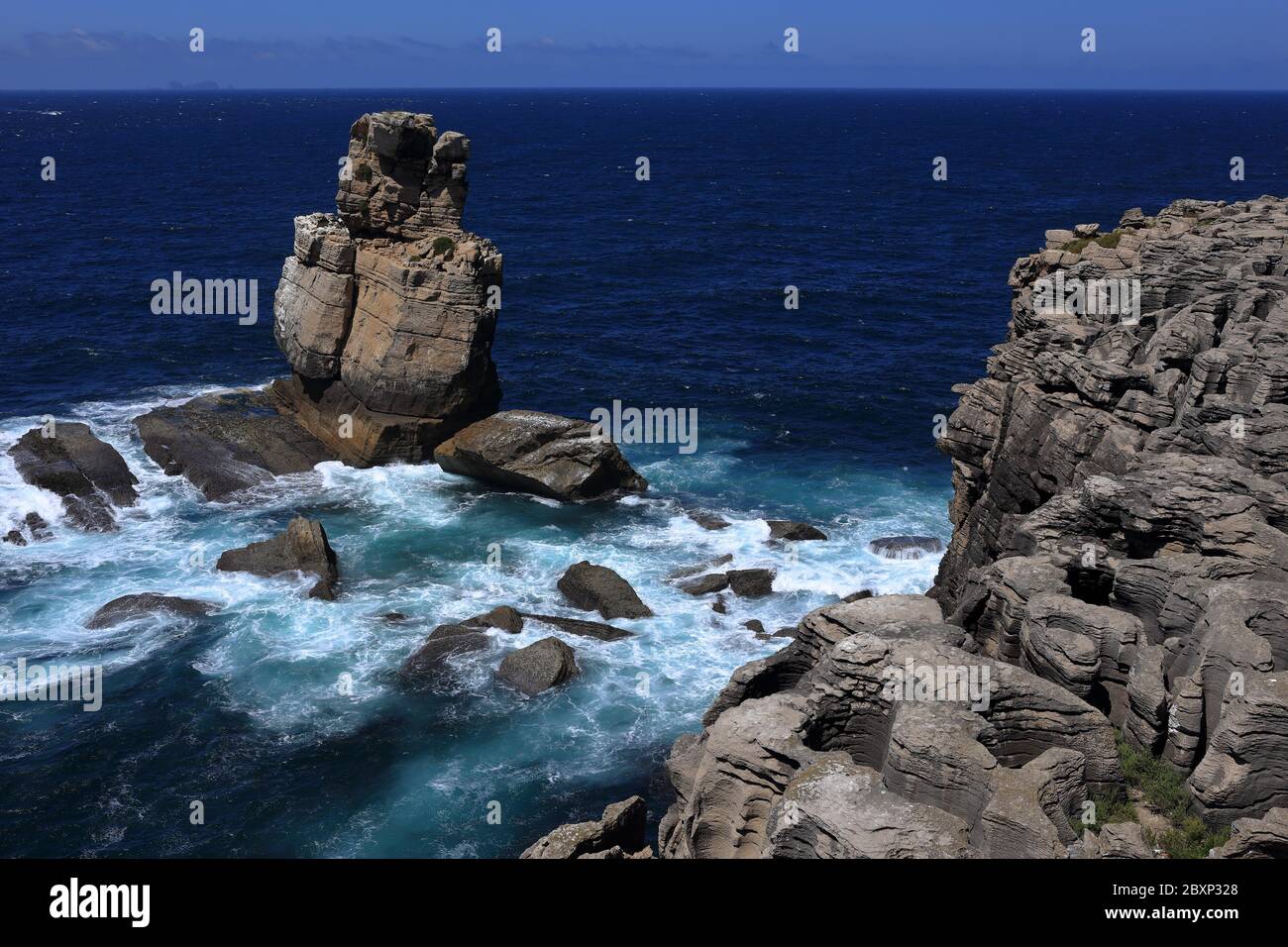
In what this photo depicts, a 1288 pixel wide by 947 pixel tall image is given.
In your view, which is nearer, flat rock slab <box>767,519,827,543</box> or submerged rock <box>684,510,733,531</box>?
flat rock slab <box>767,519,827,543</box>

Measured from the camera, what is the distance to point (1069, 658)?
25.2 metres

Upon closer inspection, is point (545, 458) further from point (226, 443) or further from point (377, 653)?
point (226, 443)

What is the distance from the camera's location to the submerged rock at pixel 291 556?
168 ft

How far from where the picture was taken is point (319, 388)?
65188mm

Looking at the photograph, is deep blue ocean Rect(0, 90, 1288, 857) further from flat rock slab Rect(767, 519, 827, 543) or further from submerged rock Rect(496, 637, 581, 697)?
flat rock slab Rect(767, 519, 827, 543)

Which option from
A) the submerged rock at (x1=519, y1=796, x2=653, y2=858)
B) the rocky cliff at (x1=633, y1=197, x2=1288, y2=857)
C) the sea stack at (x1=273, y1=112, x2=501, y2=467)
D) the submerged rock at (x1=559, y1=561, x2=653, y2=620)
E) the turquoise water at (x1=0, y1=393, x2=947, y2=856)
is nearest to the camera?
the rocky cliff at (x1=633, y1=197, x2=1288, y2=857)

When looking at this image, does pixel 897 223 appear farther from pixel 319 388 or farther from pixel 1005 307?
pixel 319 388

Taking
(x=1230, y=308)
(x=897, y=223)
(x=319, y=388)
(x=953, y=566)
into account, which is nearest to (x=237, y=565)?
(x=319, y=388)

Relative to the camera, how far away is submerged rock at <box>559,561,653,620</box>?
48281mm

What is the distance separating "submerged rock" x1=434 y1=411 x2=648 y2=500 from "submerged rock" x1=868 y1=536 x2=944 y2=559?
13953mm

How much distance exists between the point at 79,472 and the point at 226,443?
7893 mm

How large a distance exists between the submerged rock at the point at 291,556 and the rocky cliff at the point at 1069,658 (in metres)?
25.0

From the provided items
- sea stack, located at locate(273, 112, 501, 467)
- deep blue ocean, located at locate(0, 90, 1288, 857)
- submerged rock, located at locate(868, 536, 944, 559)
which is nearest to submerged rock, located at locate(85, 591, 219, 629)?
deep blue ocean, located at locate(0, 90, 1288, 857)

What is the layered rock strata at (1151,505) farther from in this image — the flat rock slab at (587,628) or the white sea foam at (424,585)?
the flat rock slab at (587,628)
